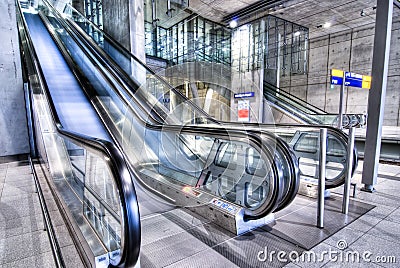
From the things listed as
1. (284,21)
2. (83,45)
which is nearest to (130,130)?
(83,45)

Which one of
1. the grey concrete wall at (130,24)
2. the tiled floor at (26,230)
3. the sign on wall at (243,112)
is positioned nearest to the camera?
the tiled floor at (26,230)

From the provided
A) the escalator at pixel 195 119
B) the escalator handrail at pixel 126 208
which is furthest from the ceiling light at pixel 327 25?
the escalator handrail at pixel 126 208

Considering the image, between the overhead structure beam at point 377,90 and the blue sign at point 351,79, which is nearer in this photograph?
the overhead structure beam at point 377,90

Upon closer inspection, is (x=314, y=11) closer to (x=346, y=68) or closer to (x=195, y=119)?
(x=346, y=68)

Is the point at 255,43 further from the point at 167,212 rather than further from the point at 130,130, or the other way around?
the point at 167,212

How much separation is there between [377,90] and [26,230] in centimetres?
440

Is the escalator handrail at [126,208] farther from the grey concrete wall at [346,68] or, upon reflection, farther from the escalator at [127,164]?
the grey concrete wall at [346,68]

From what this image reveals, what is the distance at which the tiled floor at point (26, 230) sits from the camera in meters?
1.66

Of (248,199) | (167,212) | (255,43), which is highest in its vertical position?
(255,43)

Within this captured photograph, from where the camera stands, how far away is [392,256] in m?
1.72

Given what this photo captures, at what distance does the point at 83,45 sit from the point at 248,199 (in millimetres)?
6669

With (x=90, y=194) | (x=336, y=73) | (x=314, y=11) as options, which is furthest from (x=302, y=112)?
(x=90, y=194)

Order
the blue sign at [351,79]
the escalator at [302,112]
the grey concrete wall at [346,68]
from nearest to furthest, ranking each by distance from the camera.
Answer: the blue sign at [351,79] → the escalator at [302,112] → the grey concrete wall at [346,68]

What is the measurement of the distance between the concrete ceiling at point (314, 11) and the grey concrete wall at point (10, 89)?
604 centimetres
